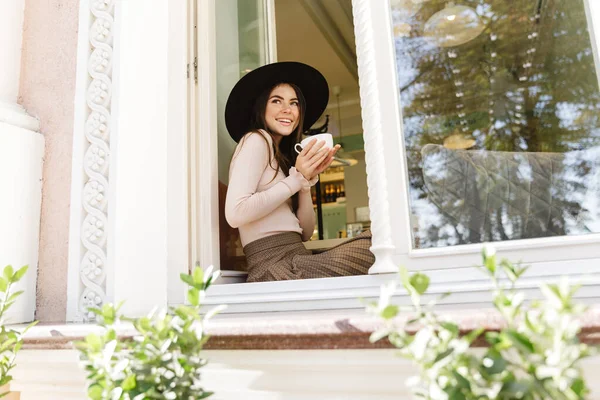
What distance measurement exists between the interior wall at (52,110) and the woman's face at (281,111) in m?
0.85

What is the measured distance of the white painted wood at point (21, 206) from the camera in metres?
1.26

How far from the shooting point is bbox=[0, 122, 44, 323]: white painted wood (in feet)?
4.14

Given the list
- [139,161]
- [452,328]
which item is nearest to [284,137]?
[139,161]

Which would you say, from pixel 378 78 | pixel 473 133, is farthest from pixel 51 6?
pixel 473 133

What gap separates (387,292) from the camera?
1.91 ft

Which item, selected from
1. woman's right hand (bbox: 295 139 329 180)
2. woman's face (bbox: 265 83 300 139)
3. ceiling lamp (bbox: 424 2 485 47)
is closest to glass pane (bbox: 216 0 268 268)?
woman's face (bbox: 265 83 300 139)

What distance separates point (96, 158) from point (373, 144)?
80cm

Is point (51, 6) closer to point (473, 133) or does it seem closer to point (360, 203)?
point (473, 133)

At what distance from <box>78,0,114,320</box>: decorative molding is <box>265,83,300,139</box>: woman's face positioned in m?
0.81

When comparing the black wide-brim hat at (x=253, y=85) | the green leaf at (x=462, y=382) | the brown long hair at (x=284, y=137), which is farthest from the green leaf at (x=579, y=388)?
the black wide-brim hat at (x=253, y=85)

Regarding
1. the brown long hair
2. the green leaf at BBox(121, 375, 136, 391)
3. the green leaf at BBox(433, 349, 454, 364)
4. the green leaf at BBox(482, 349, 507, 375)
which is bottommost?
the green leaf at BBox(121, 375, 136, 391)

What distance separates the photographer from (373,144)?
1125 millimetres

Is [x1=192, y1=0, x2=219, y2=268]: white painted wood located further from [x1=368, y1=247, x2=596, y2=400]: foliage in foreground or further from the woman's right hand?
[x1=368, y1=247, x2=596, y2=400]: foliage in foreground

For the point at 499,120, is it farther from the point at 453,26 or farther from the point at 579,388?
the point at 579,388
